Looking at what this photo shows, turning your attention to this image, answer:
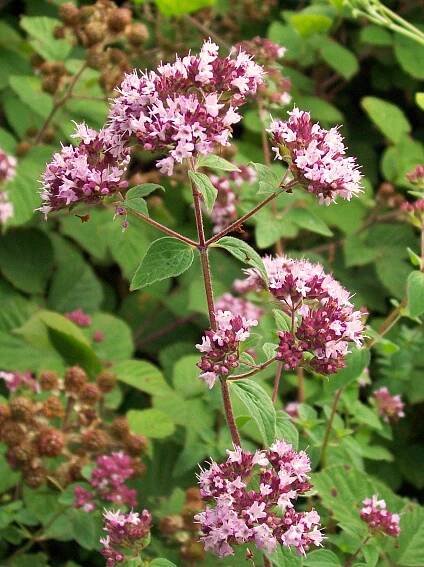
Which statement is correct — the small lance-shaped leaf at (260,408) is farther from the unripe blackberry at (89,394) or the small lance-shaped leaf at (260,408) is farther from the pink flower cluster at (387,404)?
the pink flower cluster at (387,404)

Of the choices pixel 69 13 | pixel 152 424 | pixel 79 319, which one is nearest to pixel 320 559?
pixel 152 424

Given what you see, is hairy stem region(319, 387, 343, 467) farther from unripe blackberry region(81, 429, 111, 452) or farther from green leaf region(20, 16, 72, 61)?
green leaf region(20, 16, 72, 61)

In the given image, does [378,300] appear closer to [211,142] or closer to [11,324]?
[11,324]

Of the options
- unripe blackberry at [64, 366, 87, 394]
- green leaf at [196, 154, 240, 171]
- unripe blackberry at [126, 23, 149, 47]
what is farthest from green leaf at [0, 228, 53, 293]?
green leaf at [196, 154, 240, 171]

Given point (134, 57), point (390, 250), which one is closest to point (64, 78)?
point (134, 57)

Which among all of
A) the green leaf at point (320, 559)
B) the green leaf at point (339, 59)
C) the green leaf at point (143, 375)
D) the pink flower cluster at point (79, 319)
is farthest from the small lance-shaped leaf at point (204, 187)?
the green leaf at point (339, 59)

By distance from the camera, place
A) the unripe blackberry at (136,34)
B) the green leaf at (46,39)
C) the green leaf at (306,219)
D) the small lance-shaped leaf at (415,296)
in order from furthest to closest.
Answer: the green leaf at (46,39) < the unripe blackberry at (136,34) < the green leaf at (306,219) < the small lance-shaped leaf at (415,296)

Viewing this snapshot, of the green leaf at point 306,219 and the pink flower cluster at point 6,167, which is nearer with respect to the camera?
the green leaf at point 306,219
